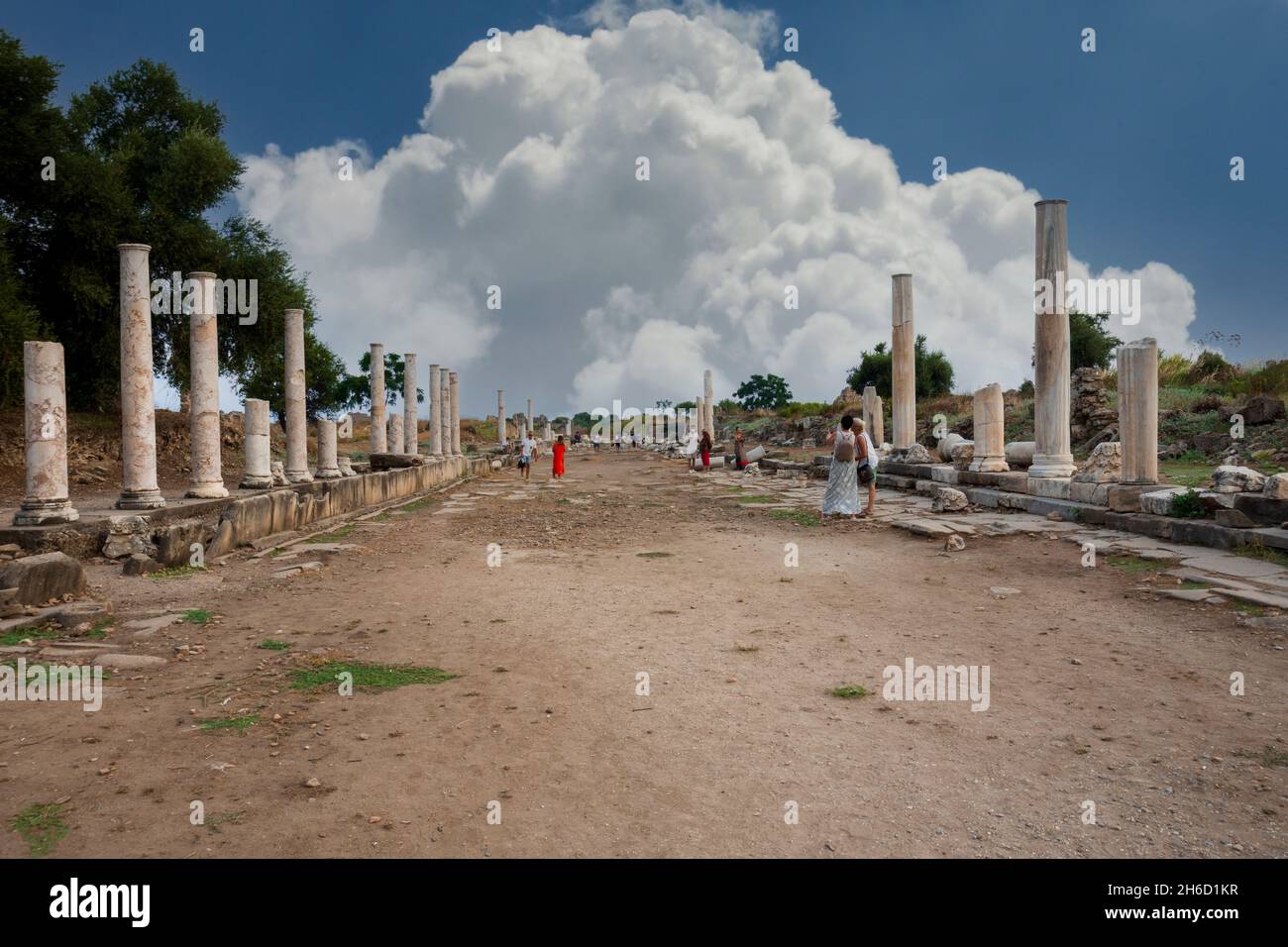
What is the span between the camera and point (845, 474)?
45.5 ft

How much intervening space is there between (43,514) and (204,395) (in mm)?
3935

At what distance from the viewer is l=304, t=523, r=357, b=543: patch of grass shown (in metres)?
11.9

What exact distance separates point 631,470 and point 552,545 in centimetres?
2080

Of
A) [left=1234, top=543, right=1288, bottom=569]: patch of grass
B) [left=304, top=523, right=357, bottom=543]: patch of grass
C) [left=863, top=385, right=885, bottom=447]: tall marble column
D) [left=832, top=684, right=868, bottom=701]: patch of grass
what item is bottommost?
[left=832, top=684, right=868, bottom=701]: patch of grass

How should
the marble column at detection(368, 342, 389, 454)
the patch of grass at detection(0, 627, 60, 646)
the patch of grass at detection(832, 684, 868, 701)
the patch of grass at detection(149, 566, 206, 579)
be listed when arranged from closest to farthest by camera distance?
the patch of grass at detection(832, 684, 868, 701)
the patch of grass at detection(0, 627, 60, 646)
the patch of grass at detection(149, 566, 206, 579)
the marble column at detection(368, 342, 389, 454)

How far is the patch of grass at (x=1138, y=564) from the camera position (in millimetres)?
8477

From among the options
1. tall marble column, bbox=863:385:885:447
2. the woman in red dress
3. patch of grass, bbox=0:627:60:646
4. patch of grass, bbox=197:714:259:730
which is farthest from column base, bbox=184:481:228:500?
tall marble column, bbox=863:385:885:447

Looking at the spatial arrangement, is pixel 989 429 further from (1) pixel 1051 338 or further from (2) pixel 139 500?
(2) pixel 139 500

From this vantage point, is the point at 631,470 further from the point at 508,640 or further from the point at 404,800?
the point at 404,800

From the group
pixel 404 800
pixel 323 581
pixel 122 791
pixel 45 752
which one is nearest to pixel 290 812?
pixel 404 800

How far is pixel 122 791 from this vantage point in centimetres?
355

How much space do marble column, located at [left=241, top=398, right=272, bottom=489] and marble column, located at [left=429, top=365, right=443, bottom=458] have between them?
14.0 metres

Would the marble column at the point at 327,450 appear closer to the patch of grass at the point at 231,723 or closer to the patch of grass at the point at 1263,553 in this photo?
the patch of grass at the point at 231,723

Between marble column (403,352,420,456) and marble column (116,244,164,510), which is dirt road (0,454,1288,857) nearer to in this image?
marble column (116,244,164,510)
